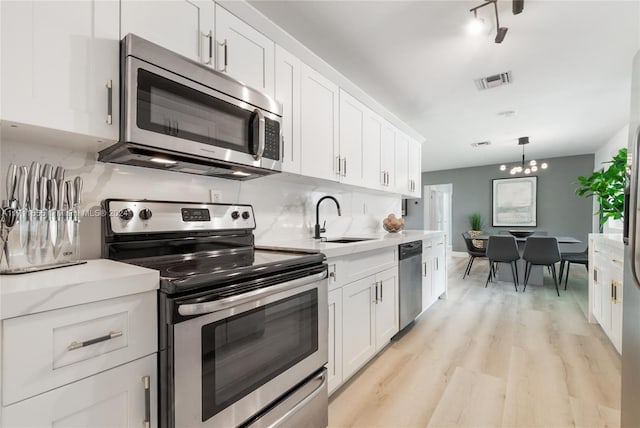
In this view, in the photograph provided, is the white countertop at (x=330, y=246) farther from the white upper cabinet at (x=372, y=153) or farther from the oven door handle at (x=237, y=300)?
the white upper cabinet at (x=372, y=153)

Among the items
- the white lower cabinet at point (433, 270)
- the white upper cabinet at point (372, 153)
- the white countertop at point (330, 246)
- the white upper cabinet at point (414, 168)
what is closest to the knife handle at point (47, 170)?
the white countertop at point (330, 246)

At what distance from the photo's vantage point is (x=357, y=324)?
1937mm

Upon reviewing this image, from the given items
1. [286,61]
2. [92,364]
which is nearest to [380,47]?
[286,61]

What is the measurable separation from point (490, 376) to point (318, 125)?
6.90ft

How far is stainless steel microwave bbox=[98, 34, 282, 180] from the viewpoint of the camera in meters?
1.13

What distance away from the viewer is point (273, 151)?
66.2 inches

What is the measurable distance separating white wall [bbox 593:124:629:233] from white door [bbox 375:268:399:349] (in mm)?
4100

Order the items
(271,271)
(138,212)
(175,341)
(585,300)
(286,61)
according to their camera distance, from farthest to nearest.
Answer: (585,300)
(286,61)
(138,212)
(271,271)
(175,341)

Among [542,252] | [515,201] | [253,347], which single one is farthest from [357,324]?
[515,201]

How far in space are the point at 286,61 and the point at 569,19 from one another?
1.89m

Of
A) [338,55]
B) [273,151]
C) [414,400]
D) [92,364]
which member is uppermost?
[338,55]

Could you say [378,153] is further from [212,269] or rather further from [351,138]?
[212,269]

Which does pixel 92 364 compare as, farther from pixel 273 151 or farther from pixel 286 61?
pixel 286 61

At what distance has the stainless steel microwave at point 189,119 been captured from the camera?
1.13m
